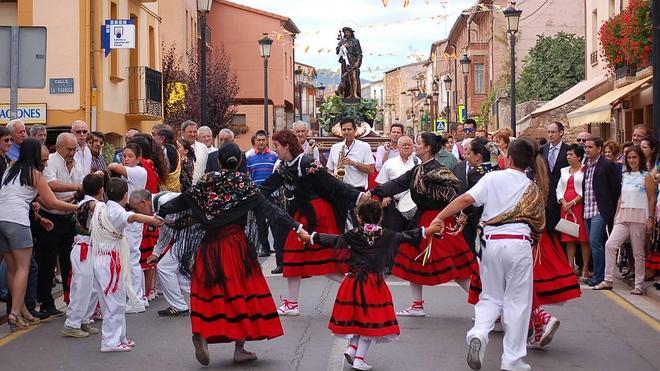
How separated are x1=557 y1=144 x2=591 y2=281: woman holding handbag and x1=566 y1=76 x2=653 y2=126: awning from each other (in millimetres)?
11102

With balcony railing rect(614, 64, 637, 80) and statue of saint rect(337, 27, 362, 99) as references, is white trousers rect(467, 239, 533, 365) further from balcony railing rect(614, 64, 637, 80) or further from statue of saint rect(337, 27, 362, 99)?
balcony railing rect(614, 64, 637, 80)

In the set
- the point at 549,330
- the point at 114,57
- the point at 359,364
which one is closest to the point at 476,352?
the point at 359,364

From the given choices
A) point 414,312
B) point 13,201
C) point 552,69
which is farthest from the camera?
point 552,69

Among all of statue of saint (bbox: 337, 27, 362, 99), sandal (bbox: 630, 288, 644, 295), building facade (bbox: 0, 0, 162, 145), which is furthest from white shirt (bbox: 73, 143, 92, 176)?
statue of saint (bbox: 337, 27, 362, 99)

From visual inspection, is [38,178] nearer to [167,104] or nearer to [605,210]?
[605,210]

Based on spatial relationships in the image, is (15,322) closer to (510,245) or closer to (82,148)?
(82,148)

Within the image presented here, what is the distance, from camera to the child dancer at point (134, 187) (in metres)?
11.7

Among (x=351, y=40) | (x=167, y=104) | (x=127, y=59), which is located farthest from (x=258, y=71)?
(x=351, y=40)

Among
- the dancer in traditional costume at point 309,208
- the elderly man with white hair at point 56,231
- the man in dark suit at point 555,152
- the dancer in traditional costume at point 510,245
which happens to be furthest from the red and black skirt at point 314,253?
the man in dark suit at point 555,152

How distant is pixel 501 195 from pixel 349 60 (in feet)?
65.6

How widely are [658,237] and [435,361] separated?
571 centimetres

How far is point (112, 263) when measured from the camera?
973 cm

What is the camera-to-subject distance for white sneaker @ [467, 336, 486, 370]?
7823mm

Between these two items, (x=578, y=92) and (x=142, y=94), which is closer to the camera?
(x=142, y=94)
